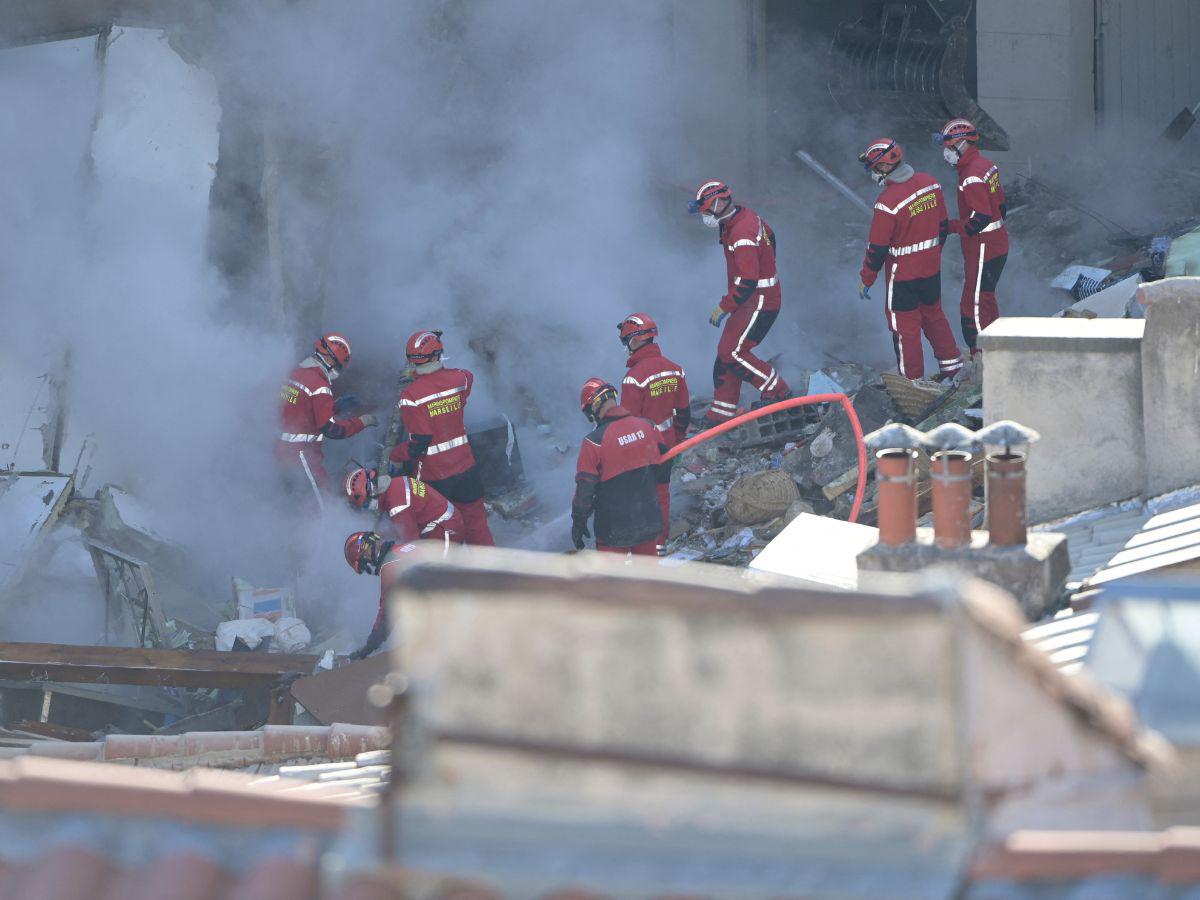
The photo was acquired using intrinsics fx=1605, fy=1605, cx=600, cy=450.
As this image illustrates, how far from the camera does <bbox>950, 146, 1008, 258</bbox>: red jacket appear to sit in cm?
1157

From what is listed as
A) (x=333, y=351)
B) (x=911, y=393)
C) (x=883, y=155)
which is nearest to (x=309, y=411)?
(x=333, y=351)

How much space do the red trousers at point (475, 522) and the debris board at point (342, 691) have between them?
2.25m

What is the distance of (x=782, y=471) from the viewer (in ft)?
36.5

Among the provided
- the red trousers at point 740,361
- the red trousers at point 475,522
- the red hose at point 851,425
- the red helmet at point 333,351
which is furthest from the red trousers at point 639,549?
the red helmet at point 333,351

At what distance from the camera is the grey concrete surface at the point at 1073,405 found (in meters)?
6.20

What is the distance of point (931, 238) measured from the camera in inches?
446

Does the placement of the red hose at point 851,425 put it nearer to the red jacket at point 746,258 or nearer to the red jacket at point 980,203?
the red jacket at point 746,258

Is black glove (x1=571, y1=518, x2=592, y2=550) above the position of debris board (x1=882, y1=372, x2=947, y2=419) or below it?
below

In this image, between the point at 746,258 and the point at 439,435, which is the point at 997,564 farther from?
the point at 746,258

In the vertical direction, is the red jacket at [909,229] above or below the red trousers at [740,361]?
above

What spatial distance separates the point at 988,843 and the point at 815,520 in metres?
3.78

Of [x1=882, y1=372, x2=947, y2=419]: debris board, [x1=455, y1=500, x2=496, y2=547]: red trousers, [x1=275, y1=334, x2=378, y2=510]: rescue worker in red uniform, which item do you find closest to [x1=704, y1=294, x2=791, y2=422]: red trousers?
[x1=882, y1=372, x2=947, y2=419]: debris board

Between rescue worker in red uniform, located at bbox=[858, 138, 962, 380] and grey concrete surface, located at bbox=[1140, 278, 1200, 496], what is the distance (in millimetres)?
5236

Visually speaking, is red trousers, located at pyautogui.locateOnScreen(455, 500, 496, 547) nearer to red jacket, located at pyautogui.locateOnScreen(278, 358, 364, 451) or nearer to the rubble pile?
red jacket, located at pyautogui.locateOnScreen(278, 358, 364, 451)
